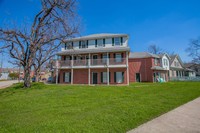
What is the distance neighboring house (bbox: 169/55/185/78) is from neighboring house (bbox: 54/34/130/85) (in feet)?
61.8

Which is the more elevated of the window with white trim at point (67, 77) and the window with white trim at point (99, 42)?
the window with white trim at point (99, 42)

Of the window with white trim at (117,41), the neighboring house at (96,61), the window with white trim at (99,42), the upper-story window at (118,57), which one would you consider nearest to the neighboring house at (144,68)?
the neighboring house at (96,61)

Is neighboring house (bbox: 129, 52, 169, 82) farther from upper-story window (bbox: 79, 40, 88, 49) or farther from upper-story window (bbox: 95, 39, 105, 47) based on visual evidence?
upper-story window (bbox: 79, 40, 88, 49)

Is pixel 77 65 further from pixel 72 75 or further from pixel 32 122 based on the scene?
pixel 32 122

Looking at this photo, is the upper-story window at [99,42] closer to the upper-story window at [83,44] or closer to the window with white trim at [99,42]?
the window with white trim at [99,42]

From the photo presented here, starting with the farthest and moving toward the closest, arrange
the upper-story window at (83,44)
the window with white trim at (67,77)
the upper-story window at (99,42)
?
1. the upper-story window at (83,44)
2. the window with white trim at (67,77)
3. the upper-story window at (99,42)

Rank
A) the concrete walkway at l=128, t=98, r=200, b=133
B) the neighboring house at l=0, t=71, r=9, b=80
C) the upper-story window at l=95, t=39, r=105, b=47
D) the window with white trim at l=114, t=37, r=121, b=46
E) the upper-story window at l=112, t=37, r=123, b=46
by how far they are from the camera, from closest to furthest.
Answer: the concrete walkway at l=128, t=98, r=200, b=133 → the upper-story window at l=112, t=37, r=123, b=46 → the window with white trim at l=114, t=37, r=121, b=46 → the upper-story window at l=95, t=39, r=105, b=47 → the neighboring house at l=0, t=71, r=9, b=80

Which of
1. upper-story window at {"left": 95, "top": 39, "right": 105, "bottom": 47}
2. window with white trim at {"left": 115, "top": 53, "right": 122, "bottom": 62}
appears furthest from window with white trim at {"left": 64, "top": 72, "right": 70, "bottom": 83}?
window with white trim at {"left": 115, "top": 53, "right": 122, "bottom": 62}

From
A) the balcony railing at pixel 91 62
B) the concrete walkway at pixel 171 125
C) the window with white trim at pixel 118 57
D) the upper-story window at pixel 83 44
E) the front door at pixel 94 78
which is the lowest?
the concrete walkway at pixel 171 125

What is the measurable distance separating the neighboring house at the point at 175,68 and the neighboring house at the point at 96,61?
1884 centimetres

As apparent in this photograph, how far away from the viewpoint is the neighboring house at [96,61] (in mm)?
20641

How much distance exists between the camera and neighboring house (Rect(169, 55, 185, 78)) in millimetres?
34625

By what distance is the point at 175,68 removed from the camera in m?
35.7

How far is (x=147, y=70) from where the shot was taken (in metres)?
27.0
